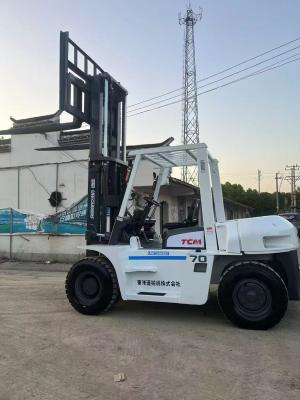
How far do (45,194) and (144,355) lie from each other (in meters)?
12.0

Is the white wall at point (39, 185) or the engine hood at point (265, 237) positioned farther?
the white wall at point (39, 185)

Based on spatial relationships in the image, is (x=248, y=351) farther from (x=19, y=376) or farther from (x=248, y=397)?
(x=19, y=376)

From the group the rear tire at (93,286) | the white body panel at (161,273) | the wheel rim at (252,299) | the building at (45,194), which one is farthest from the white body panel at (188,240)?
the building at (45,194)

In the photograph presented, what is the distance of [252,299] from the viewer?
6727mm

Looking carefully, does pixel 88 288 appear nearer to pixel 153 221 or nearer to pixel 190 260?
pixel 153 221

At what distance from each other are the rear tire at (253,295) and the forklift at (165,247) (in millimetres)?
14

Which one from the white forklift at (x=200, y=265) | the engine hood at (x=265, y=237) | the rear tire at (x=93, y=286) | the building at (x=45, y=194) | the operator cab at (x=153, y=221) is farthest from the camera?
the building at (x=45, y=194)

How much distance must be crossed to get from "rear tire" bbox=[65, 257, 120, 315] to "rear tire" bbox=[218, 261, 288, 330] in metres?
1.82

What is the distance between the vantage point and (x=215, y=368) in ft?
16.9

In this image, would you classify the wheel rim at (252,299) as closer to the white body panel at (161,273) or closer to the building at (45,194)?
the white body panel at (161,273)

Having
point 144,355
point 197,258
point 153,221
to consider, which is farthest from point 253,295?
point 153,221

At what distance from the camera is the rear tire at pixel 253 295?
21.6ft

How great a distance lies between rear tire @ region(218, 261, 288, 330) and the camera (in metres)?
6.60

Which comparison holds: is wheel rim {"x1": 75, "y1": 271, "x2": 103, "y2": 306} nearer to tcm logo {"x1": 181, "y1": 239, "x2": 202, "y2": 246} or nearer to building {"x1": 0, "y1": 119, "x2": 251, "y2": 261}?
tcm logo {"x1": 181, "y1": 239, "x2": 202, "y2": 246}
